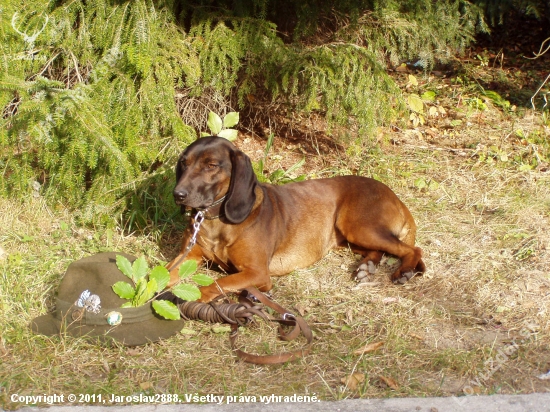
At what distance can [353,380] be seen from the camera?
3.09 meters

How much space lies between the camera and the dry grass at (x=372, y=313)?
3111 mm

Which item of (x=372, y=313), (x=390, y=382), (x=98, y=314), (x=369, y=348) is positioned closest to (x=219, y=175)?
(x=98, y=314)

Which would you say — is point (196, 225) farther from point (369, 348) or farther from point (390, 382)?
point (390, 382)

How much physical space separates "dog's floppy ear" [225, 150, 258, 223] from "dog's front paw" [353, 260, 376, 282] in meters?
1.02

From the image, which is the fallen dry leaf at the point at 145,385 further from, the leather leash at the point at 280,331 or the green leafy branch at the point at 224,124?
the green leafy branch at the point at 224,124

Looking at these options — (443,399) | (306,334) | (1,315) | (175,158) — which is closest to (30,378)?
(1,315)

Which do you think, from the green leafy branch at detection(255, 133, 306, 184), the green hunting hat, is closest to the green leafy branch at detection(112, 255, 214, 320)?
the green hunting hat

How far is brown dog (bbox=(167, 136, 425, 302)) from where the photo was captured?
4098 mm

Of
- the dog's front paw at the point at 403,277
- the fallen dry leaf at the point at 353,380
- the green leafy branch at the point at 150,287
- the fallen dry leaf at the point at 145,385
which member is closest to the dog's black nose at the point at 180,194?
the green leafy branch at the point at 150,287

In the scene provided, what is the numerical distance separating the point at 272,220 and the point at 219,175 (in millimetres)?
683

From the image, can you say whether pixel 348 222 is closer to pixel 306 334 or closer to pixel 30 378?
pixel 306 334

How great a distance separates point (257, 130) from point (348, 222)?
2.64 m

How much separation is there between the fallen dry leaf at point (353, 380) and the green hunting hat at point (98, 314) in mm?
1090

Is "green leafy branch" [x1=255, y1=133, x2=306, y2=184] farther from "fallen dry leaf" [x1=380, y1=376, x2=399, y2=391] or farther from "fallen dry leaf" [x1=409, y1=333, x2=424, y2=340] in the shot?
"fallen dry leaf" [x1=380, y1=376, x2=399, y2=391]
